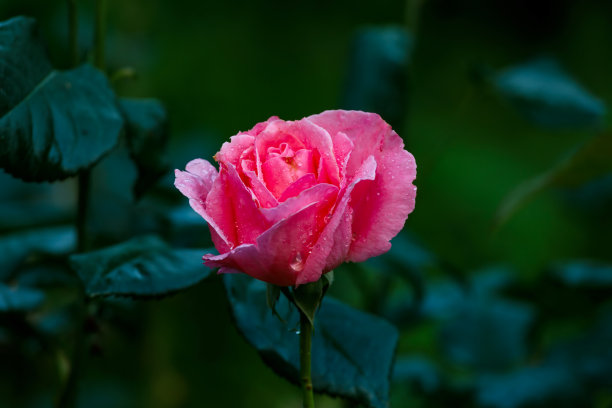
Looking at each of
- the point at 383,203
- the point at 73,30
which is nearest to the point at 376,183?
the point at 383,203

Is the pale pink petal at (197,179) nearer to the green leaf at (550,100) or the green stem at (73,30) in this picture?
the green stem at (73,30)

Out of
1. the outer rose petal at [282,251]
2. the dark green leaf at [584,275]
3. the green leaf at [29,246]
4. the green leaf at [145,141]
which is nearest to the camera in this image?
the outer rose petal at [282,251]

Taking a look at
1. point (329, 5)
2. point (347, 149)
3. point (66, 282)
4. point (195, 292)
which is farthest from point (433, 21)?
point (347, 149)

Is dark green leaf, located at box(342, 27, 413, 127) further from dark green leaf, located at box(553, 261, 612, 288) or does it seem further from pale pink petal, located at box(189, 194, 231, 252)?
pale pink petal, located at box(189, 194, 231, 252)

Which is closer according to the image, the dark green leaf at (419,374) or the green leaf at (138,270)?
the green leaf at (138,270)

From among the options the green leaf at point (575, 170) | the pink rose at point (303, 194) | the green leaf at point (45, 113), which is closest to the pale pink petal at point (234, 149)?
the pink rose at point (303, 194)

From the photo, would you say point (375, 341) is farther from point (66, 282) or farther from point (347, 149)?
point (66, 282)

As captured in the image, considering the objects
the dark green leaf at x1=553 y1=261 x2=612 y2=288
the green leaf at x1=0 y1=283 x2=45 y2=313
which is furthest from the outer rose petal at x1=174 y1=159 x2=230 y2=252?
the dark green leaf at x1=553 y1=261 x2=612 y2=288
